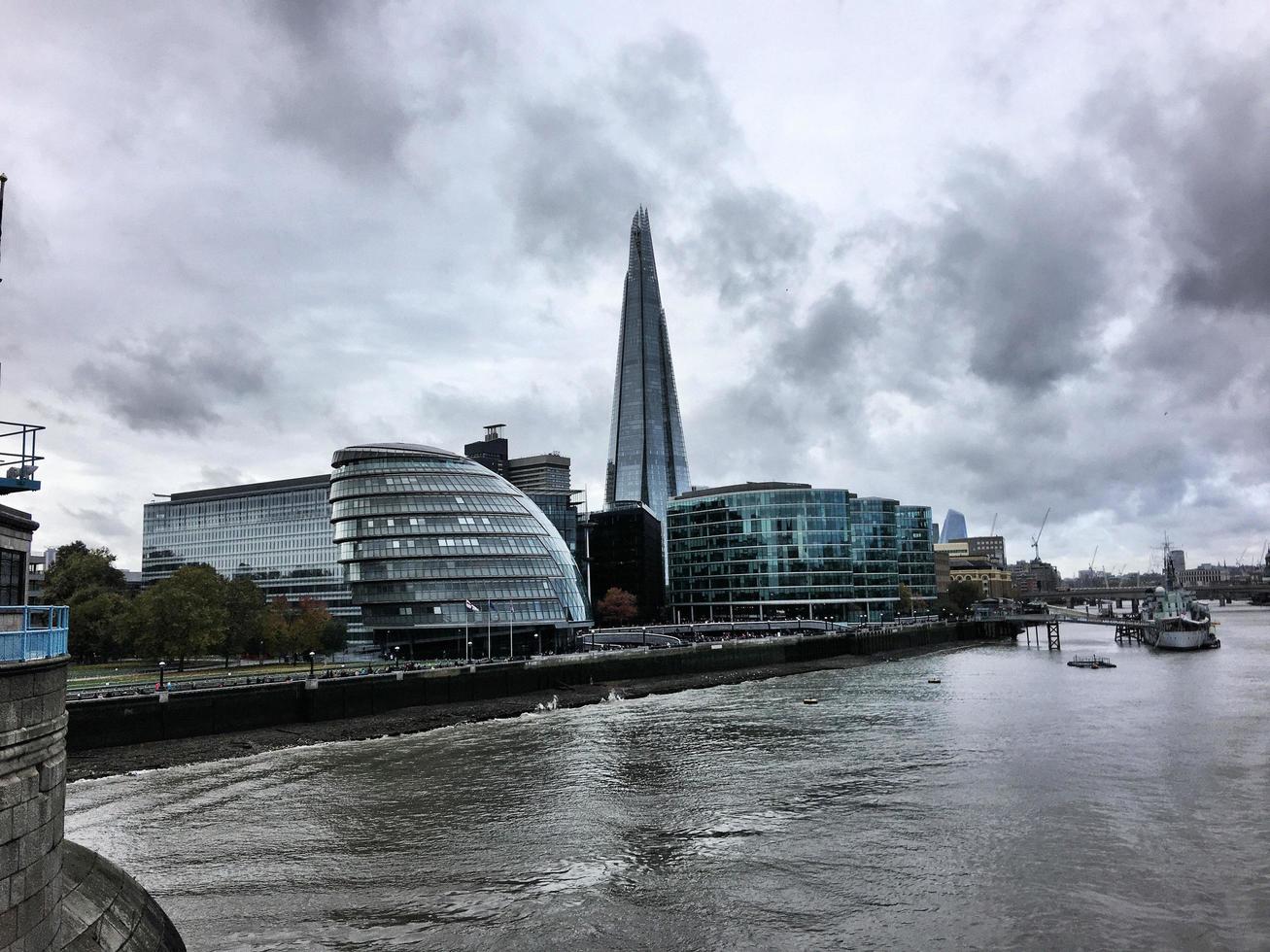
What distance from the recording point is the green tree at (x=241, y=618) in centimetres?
8444

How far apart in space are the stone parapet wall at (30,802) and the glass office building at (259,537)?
140 m

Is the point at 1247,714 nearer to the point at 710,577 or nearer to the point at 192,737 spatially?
the point at 192,737

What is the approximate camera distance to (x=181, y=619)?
7325cm

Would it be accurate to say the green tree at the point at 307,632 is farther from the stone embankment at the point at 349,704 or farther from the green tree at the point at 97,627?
the stone embankment at the point at 349,704

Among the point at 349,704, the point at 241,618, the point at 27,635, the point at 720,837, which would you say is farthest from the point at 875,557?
the point at 27,635

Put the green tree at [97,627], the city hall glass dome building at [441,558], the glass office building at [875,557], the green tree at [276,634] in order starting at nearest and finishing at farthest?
the green tree at [97,627]
the green tree at [276,634]
the city hall glass dome building at [441,558]
the glass office building at [875,557]

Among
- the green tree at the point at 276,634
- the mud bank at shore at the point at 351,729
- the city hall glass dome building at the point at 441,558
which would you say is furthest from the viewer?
the city hall glass dome building at the point at 441,558

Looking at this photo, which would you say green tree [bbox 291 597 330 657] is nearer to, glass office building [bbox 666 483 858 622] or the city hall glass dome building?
the city hall glass dome building

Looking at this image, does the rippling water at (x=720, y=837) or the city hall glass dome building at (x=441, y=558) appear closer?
the rippling water at (x=720, y=837)

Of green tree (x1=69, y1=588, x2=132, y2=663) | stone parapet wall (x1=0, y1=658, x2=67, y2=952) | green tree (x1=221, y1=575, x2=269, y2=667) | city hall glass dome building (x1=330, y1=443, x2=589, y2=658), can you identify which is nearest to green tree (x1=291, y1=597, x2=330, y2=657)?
green tree (x1=221, y1=575, x2=269, y2=667)

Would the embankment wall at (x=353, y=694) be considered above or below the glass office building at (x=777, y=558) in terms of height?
below

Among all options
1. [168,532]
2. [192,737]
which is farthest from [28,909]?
[168,532]

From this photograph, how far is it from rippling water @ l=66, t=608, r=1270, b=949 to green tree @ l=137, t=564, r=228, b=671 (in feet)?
99.6

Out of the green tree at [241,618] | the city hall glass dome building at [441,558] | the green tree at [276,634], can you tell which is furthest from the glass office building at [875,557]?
the green tree at [241,618]
